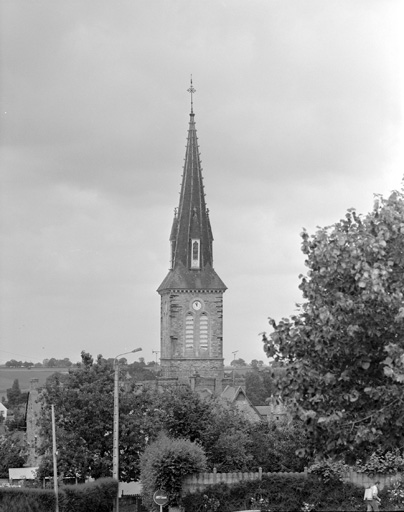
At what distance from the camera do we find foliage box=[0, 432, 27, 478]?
7962 centimetres

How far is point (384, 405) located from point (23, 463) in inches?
2611

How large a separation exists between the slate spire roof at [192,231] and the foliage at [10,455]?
29342 mm

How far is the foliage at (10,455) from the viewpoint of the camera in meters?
79.6

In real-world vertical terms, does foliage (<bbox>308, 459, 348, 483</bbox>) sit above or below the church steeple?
below

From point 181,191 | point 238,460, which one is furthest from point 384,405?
point 181,191

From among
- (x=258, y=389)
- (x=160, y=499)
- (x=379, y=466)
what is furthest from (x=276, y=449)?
(x=258, y=389)

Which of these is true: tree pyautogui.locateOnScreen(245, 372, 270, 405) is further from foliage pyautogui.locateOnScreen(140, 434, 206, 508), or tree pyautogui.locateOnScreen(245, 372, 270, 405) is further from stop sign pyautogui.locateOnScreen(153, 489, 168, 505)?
stop sign pyautogui.locateOnScreen(153, 489, 168, 505)

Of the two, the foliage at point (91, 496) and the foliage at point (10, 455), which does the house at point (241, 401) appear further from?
the foliage at point (91, 496)

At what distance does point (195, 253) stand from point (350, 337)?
3392 inches

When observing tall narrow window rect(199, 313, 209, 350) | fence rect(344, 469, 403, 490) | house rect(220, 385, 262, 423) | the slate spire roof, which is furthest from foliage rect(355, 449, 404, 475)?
the slate spire roof

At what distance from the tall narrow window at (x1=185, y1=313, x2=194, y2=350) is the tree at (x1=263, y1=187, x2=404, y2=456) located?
83.3 meters

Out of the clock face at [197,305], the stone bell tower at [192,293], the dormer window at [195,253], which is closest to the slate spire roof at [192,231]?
the stone bell tower at [192,293]

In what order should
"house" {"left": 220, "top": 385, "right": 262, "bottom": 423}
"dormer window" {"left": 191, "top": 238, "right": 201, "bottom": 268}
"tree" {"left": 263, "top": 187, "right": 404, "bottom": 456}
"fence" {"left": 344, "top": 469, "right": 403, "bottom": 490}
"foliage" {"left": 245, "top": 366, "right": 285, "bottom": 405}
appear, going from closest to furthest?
"tree" {"left": 263, "top": 187, "right": 404, "bottom": 456}, "fence" {"left": 344, "top": 469, "right": 403, "bottom": 490}, "house" {"left": 220, "top": 385, "right": 262, "bottom": 423}, "dormer window" {"left": 191, "top": 238, "right": 201, "bottom": 268}, "foliage" {"left": 245, "top": 366, "right": 285, "bottom": 405}

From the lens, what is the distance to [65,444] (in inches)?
2051
